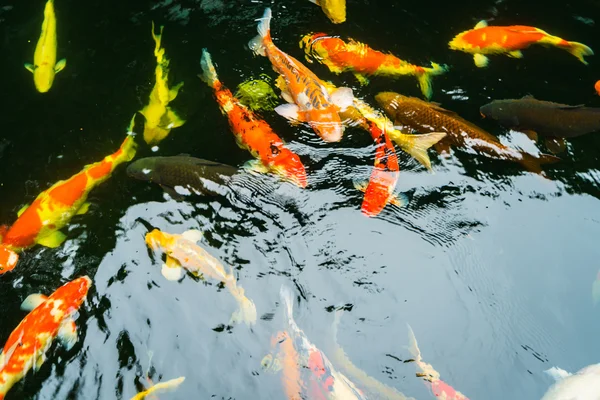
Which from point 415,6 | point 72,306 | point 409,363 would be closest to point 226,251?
point 72,306

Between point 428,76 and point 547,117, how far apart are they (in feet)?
3.23

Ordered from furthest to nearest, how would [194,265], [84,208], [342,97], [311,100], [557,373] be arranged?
[342,97] → [311,100] → [84,208] → [194,265] → [557,373]

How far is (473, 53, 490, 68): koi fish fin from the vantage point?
413cm

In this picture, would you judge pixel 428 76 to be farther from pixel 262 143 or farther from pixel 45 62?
pixel 45 62

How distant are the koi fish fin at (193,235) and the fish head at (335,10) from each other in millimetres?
2382

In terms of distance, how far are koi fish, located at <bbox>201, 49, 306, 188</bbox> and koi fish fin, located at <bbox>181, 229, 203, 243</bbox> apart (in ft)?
1.98

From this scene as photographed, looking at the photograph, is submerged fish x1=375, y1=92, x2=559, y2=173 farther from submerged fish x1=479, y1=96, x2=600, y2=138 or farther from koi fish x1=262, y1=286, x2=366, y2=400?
koi fish x1=262, y1=286, x2=366, y2=400

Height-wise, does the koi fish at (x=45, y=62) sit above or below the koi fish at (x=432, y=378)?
above

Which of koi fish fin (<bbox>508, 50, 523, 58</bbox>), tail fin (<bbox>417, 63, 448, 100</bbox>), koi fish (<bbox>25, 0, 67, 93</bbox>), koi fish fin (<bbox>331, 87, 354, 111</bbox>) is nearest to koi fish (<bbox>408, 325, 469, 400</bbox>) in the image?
koi fish fin (<bbox>331, 87, 354, 111</bbox>)

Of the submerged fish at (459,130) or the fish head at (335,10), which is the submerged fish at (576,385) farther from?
the fish head at (335,10)

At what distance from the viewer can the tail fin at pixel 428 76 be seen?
3949mm

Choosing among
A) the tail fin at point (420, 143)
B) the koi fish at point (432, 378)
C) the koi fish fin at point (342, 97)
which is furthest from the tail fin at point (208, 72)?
the koi fish at point (432, 378)

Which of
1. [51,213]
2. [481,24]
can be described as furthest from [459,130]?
[51,213]

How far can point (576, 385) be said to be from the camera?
268 cm
